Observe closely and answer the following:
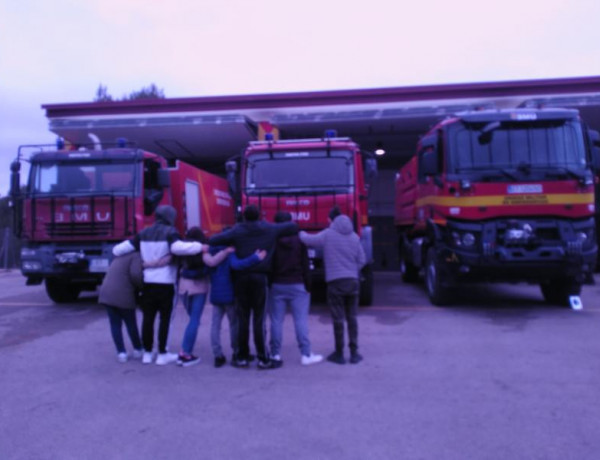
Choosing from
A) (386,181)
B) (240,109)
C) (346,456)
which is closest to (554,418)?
(346,456)

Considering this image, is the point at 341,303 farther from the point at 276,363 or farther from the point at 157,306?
the point at 157,306

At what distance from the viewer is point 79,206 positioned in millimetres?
10539

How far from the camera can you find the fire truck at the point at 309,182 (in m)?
9.98

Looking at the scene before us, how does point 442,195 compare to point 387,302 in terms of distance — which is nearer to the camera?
point 442,195

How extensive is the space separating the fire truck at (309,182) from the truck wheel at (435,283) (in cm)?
121

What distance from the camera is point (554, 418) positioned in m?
4.92

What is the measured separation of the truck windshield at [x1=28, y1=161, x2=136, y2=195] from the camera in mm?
10695

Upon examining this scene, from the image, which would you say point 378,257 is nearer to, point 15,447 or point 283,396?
point 283,396

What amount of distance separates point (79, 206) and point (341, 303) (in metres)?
5.92

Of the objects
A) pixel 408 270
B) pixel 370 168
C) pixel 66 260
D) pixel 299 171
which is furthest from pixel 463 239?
pixel 66 260

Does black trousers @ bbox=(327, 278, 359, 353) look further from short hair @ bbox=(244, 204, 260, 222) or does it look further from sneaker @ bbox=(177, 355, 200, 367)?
sneaker @ bbox=(177, 355, 200, 367)

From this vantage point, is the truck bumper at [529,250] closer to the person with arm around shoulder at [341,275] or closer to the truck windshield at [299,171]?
the truck windshield at [299,171]

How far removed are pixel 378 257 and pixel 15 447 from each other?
17878 millimetres

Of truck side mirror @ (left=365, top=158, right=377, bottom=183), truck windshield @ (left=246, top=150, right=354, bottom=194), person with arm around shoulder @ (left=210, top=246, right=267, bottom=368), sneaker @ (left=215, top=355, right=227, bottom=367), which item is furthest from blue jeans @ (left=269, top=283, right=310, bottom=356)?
truck side mirror @ (left=365, top=158, right=377, bottom=183)
